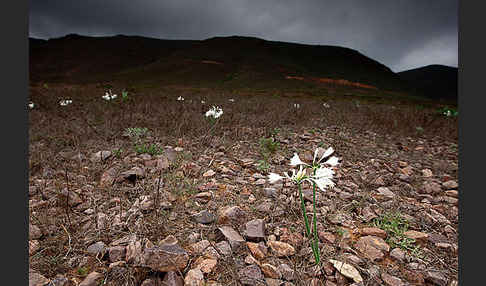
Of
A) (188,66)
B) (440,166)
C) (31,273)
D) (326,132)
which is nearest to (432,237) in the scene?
(440,166)

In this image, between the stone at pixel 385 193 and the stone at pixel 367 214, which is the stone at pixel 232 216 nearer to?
the stone at pixel 367 214

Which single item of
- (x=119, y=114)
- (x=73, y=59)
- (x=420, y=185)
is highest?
(x=73, y=59)

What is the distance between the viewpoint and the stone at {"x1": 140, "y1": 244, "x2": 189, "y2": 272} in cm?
136

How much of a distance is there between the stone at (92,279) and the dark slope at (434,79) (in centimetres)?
7236

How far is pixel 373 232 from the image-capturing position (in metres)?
1.83

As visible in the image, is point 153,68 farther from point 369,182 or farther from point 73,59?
point 369,182

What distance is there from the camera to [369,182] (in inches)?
109

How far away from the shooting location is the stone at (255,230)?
1701mm

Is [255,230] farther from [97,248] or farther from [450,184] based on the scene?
[450,184]

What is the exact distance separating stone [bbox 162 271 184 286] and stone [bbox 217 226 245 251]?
1.35 feet

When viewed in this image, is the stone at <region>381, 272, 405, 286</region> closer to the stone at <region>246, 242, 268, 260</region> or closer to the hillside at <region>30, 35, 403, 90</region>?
the stone at <region>246, 242, 268, 260</region>

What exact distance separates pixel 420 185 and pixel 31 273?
3881 millimetres

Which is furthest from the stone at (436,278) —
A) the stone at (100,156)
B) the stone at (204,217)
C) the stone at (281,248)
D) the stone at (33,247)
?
the stone at (100,156)

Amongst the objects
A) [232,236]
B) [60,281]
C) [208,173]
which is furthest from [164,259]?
→ [208,173]
